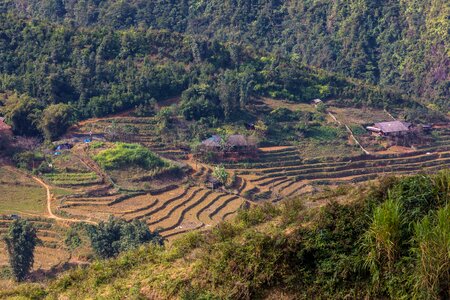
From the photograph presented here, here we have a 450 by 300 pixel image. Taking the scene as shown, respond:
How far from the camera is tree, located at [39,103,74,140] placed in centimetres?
3058

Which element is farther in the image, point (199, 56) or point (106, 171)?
point (199, 56)

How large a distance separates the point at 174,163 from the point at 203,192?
2378mm

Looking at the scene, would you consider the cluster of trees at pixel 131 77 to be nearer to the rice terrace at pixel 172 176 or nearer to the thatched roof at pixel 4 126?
the thatched roof at pixel 4 126

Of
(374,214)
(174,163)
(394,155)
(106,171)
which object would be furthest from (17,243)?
(394,155)

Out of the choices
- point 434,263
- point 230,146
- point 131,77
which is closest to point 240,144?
point 230,146

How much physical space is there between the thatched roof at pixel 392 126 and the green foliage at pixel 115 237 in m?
17.3

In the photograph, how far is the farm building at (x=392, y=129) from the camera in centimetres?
3375

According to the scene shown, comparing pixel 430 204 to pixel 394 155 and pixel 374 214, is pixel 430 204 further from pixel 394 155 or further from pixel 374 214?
pixel 394 155

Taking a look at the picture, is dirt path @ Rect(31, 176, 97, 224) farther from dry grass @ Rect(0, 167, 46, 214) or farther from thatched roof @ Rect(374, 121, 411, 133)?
thatched roof @ Rect(374, 121, 411, 133)

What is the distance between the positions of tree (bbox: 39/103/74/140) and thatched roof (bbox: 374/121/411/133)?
53.0ft

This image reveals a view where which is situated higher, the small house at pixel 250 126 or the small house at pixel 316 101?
the small house at pixel 250 126

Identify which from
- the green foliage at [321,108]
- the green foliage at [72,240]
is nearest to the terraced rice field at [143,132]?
the green foliage at [72,240]

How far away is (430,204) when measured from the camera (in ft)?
27.7

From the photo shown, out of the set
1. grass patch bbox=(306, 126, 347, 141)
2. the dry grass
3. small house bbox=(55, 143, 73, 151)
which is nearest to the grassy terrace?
the dry grass
